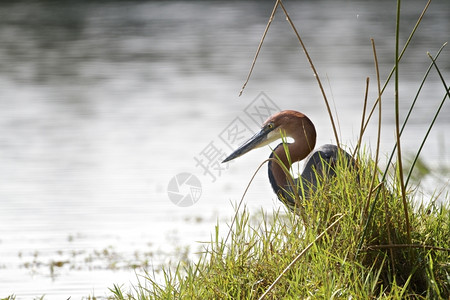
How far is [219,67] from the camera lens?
41.9 feet

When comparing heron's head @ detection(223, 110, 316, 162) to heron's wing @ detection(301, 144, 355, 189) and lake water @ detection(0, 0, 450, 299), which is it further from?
lake water @ detection(0, 0, 450, 299)

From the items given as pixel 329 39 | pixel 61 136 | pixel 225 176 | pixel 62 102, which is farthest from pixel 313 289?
pixel 329 39

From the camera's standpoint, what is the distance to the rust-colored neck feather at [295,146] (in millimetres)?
3752

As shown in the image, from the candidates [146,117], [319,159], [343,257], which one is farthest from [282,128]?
[146,117]

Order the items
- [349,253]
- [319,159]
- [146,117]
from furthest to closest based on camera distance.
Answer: [146,117], [319,159], [349,253]

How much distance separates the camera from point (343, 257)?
2.67 m

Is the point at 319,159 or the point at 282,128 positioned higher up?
the point at 282,128

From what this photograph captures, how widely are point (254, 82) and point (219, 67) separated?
6.27ft

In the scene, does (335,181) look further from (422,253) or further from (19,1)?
(19,1)

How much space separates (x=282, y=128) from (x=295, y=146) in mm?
117

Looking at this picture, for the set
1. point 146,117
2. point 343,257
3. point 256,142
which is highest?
point 146,117

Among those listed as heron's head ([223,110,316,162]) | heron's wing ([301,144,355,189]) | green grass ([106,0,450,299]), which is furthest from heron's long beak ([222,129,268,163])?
green grass ([106,0,450,299])

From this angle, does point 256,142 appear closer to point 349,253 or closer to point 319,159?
point 319,159

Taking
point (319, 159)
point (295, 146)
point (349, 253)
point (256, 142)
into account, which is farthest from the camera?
point (256, 142)
